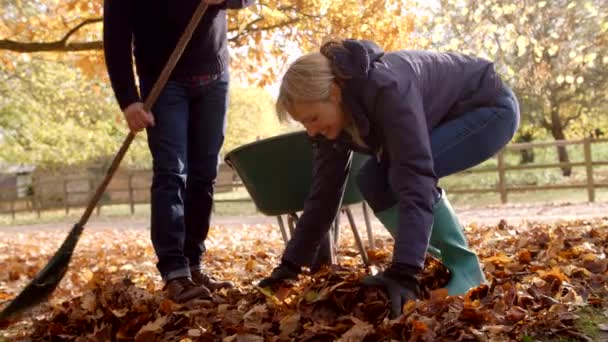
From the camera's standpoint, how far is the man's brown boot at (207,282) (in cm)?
324

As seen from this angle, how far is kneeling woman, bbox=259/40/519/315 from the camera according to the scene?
237 centimetres

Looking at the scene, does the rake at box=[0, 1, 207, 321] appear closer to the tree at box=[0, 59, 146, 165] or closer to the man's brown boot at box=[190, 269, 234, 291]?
the man's brown boot at box=[190, 269, 234, 291]

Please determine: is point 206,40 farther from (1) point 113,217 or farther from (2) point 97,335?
(1) point 113,217

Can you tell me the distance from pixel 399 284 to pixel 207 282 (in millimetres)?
1211

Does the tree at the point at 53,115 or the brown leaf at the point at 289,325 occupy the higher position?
the tree at the point at 53,115

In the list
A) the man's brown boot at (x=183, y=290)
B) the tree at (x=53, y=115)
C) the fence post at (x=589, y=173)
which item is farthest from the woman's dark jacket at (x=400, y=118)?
the tree at (x=53, y=115)

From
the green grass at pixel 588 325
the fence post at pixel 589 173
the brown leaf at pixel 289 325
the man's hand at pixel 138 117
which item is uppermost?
the man's hand at pixel 138 117

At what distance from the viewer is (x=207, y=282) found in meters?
3.29

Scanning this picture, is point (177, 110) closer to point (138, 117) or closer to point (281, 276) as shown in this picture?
point (138, 117)

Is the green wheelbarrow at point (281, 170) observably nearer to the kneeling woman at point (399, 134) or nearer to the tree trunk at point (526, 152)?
the kneeling woman at point (399, 134)

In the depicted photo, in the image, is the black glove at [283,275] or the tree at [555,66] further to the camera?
the tree at [555,66]

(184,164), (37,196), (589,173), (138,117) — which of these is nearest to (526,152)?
(589,173)

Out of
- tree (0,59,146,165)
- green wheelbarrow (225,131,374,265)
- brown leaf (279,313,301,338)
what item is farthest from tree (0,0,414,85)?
tree (0,59,146,165)

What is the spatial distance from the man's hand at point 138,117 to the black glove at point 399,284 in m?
1.26
